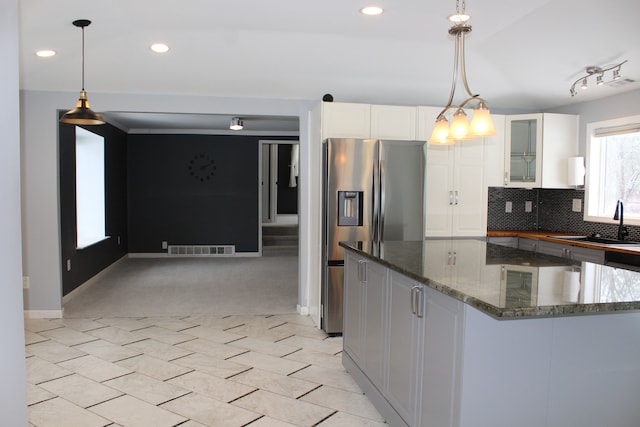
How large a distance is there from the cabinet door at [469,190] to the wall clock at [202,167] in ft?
17.1

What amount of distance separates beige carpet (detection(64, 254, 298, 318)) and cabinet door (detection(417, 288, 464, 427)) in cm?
313

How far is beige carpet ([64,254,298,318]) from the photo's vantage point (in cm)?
527

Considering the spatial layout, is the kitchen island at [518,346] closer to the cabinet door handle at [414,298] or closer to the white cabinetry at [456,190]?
the cabinet door handle at [414,298]

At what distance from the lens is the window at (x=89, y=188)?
6375mm

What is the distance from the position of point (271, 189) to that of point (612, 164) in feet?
27.0

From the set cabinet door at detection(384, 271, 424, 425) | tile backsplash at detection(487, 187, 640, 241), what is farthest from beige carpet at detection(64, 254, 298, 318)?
cabinet door at detection(384, 271, 424, 425)

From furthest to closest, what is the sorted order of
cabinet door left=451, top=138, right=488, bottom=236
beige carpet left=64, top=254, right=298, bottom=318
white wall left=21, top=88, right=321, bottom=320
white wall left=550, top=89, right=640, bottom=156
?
beige carpet left=64, top=254, right=298, bottom=318 → cabinet door left=451, top=138, right=488, bottom=236 → white wall left=21, top=88, right=321, bottom=320 → white wall left=550, top=89, right=640, bottom=156

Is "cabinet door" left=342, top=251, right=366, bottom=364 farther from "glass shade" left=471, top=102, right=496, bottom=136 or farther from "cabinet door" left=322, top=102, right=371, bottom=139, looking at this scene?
"cabinet door" left=322, top=102, right=371, bottom=139

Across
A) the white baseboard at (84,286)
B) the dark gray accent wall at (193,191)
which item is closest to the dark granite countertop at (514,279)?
the white baseboard at (84,286)

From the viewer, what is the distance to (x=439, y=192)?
4832mm

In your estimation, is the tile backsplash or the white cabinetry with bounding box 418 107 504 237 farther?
the tile backsplash

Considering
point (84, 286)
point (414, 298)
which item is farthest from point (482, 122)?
point (84, 286)

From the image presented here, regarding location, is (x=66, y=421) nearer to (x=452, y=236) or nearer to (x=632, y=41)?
(x=452, y=236)

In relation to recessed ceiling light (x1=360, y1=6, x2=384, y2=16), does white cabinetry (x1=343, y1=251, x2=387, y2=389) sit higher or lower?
lower
